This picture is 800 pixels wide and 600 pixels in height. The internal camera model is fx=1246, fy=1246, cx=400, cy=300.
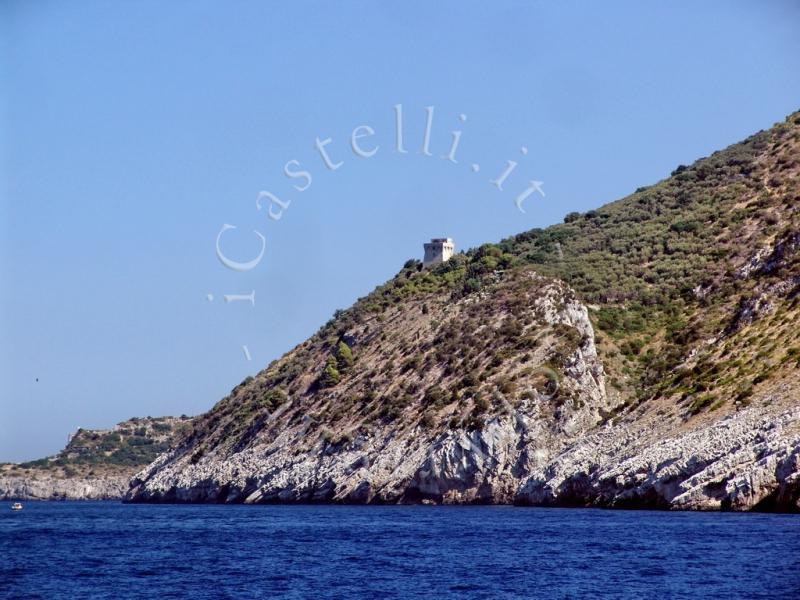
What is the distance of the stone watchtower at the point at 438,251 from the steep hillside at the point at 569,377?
7957mm

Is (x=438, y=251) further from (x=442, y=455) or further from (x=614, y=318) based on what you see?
(x=442, y=455)

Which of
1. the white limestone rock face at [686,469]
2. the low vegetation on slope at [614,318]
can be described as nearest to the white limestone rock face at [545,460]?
the white limestone rock face at [686,469]

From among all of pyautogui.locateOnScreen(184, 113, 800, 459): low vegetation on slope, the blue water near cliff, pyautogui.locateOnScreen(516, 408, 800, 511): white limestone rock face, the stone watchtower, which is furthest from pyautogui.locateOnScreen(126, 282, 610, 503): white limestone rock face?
the stone watchtower

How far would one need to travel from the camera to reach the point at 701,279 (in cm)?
9425

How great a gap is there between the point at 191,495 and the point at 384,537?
2096 inches

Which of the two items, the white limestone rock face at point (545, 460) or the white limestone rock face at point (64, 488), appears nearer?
the white limestone rock face at point (545, 460)

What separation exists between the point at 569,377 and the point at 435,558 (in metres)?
35.3

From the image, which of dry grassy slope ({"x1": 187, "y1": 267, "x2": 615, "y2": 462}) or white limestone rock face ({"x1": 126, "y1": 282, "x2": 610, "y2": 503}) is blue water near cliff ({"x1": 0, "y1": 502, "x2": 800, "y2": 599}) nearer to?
white limestone rock face ({"x1": 126, "y1": 282, "x2": 610, "y2": 503})

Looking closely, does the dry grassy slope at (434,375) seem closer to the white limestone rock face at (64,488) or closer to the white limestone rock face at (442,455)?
the white limestone rock face at (442,455)

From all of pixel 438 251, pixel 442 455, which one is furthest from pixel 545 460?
pixel 438 251

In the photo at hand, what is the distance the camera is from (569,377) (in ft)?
265

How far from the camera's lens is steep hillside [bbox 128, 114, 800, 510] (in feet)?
208

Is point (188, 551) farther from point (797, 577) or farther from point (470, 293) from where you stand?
point (470, 293)

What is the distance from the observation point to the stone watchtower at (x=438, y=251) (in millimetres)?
134500
